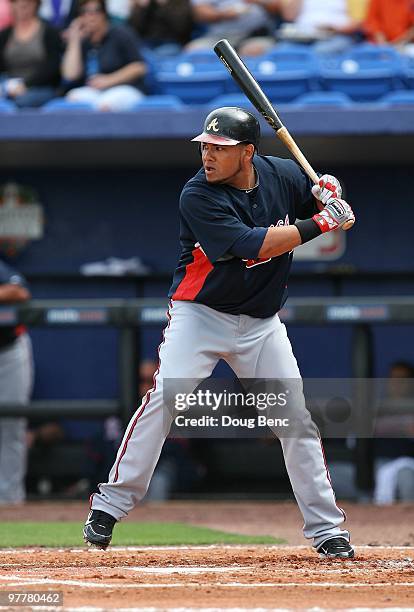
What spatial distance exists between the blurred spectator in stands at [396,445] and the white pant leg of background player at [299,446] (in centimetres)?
318

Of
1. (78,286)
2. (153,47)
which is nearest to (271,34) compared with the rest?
(153,47)

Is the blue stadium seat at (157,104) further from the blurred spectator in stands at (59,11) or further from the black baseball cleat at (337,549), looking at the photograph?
the black baseball cleat at (337,549)

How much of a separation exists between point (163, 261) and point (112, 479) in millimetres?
4840

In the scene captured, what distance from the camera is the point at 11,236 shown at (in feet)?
30.4

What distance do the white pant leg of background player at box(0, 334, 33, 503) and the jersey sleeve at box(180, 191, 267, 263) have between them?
12.1ft

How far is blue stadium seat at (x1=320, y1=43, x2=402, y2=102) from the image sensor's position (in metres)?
8.55

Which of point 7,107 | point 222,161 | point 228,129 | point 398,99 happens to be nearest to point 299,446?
point 222,161

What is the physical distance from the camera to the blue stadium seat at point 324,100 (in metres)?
8.18

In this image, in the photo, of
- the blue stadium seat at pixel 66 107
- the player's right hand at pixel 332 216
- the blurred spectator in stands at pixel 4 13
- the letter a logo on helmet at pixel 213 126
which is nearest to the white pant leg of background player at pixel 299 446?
the player's right hand at pixel 332 216

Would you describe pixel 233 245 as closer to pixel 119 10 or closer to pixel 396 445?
pixel 396 445

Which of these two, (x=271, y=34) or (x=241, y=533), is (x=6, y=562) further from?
(x=271, y=34)

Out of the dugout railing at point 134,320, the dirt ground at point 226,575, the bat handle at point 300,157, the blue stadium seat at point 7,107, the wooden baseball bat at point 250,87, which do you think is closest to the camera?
the dirt ground at point 226,575

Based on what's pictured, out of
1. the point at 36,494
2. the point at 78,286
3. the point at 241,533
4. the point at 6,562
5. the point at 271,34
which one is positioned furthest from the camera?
the point at 271,34

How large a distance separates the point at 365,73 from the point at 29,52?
8.48ft
